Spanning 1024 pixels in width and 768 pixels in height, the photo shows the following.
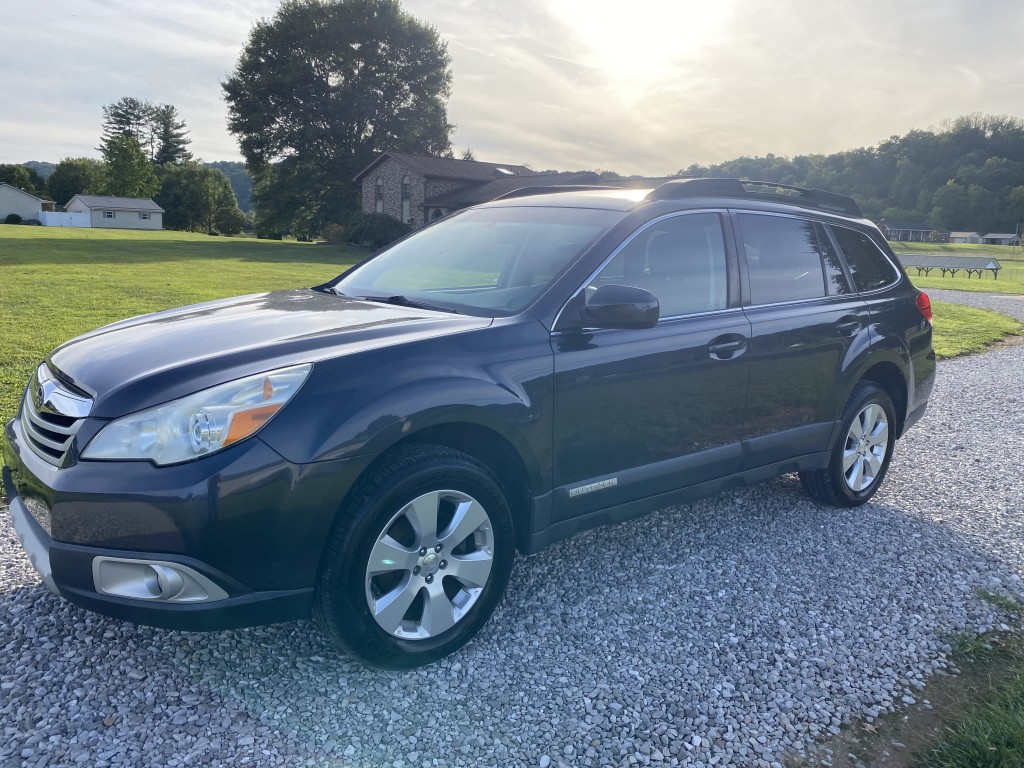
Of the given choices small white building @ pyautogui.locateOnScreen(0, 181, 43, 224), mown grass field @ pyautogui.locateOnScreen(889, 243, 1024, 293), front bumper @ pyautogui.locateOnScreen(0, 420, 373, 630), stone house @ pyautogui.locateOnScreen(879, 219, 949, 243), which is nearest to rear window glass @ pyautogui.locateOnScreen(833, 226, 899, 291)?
front bumper @ pyautogui.locateOnScreen(0, 420, 373, 630)

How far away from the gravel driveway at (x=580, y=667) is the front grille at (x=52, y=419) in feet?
2.64

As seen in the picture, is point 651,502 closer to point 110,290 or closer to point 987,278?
point 110,290

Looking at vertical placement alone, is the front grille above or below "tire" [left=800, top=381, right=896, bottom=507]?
above

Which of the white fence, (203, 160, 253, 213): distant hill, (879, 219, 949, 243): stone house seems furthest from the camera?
(203, 160, 253, 213): distant hill

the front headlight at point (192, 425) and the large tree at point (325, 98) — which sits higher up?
the large tree at point (325, 98)

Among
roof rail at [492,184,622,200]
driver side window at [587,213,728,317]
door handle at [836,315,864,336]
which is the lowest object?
door handle at [836,315,864,336]

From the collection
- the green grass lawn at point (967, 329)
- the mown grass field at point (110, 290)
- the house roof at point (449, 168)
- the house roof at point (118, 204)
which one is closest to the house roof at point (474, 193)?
the house roof at point (449, 168)

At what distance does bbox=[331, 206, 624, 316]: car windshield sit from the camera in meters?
3.52

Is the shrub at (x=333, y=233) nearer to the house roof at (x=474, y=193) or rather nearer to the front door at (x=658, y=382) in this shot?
the house roof at (x=474, y=193)

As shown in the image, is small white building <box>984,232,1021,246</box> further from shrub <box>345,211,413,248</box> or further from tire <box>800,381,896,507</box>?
tire <box>800,381,896,507</box>

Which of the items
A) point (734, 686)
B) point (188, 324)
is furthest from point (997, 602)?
point (188, 324)

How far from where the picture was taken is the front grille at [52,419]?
2.61m

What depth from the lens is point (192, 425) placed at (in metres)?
2.44

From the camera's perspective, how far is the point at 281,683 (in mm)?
2811
